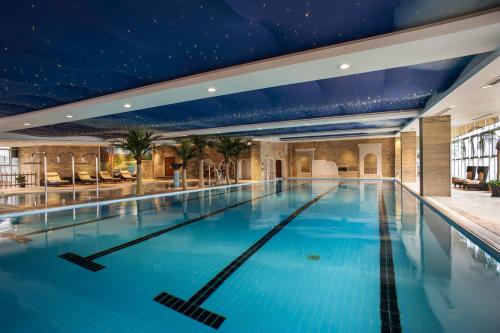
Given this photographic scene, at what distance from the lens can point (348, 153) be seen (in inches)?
813

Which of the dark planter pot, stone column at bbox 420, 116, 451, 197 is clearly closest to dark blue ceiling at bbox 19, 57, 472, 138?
stone column at bbox 420, 116, 451, 197

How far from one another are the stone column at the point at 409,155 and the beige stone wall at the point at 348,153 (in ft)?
16.0

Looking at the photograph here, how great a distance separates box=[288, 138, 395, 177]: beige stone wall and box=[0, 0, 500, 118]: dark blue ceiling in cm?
1780

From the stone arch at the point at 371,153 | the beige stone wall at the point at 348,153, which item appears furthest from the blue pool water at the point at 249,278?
the beige stone wall at the point at 348,153

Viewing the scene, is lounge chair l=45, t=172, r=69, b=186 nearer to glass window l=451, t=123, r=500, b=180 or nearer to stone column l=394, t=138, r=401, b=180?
glass window l=451, t=123, r=500, b=180

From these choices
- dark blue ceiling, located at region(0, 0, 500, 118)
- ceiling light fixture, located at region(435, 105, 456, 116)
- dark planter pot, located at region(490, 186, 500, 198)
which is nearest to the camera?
dark blue ceiling, located at region(0, 0, 500, 118)

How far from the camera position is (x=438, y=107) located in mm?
7461

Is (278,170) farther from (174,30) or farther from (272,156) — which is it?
(174,30)

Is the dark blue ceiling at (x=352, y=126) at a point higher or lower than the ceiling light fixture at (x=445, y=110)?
higher

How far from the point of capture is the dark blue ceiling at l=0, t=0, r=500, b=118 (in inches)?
113

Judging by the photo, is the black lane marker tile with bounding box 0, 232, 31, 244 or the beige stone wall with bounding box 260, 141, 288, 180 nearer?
the black lane marker tile with bounding box 0, 232, 31, 244

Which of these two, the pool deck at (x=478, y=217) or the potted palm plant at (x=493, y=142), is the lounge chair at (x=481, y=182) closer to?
the potted palm plant at (x=493, y=142)

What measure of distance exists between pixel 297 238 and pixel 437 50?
337cm

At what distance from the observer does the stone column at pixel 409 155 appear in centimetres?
1441
